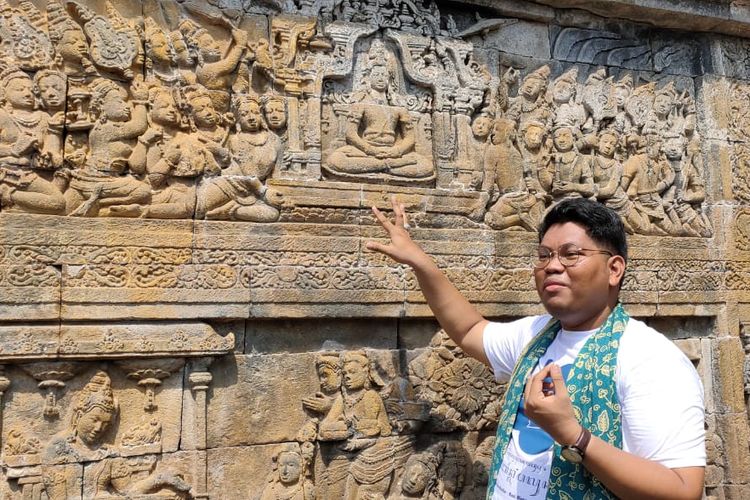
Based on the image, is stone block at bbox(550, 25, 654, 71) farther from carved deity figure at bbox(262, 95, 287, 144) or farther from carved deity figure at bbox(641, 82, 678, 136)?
carved deity figure at bbox(262, 95, 287, 144)

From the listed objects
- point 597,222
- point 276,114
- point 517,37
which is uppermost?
point 517,37

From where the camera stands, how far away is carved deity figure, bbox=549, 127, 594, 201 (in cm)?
582

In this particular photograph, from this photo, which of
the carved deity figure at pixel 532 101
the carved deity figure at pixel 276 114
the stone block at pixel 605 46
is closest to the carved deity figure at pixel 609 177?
the carved deity figure at pixel 532 101

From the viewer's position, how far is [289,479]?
15.5ft

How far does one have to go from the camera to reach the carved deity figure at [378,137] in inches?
206

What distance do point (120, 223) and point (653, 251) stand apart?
13.6 feet

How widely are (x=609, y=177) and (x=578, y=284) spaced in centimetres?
375

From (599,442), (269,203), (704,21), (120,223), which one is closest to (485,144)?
(269,203)

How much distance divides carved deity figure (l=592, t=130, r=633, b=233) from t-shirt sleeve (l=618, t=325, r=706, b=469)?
372 cm

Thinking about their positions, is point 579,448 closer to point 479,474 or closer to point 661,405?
point 661,405

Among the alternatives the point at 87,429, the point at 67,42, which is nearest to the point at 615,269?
the point at 87,429

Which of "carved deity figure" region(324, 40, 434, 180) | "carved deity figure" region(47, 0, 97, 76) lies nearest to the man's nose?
"carved deity figure" region(324, 40, 434, 180)

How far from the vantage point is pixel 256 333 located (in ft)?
16.0

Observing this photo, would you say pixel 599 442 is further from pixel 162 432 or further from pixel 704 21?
pixel 704 21
